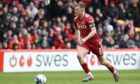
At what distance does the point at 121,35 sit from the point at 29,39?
5128 millimetres

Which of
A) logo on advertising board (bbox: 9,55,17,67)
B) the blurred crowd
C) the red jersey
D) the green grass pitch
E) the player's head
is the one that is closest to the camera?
the player's head

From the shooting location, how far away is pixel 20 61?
22.8 m

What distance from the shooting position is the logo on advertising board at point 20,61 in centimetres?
2264

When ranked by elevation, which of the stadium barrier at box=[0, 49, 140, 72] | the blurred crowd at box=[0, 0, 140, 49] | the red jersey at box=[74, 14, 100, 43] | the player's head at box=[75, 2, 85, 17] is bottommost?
the stadium barrier at box=[0, 49, 140, 72]

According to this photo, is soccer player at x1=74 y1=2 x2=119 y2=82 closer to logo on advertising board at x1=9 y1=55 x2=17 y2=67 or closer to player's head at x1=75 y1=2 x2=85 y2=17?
player's head at x1=75 y1=2 x2=85 y2=17

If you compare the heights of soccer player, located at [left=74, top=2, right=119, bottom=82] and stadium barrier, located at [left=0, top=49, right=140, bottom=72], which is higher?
soccer player, located at [left=74, top=2, right=119, bottom=82]

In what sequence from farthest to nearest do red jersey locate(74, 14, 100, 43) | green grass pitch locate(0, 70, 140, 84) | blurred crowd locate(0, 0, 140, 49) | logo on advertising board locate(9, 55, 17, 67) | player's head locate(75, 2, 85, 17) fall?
blurred crowd locate(0, 0, 140, 49)
logo on advertising board locate(9, 55, 17, 67)
green grass pitch locate(0, 70, 140, 84)
red jersey locate(74, 14, 100, 43)
player's head locate(75, 2, 85, 17)

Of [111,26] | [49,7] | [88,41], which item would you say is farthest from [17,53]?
[88,41]

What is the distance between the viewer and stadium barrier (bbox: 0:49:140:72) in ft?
74.2

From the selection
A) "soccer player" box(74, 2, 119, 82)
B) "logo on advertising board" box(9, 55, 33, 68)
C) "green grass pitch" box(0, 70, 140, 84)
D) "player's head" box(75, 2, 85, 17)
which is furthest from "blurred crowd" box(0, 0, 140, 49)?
"player's head" box(75, 2, 85, 17)

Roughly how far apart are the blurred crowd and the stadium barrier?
0.79 m

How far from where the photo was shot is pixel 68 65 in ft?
77.4

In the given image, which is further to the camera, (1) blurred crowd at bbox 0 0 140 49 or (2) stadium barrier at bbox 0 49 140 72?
(1) blurred crowd at bbox 0 0 140 49

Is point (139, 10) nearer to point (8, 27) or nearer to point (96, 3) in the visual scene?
point (96, 3)
